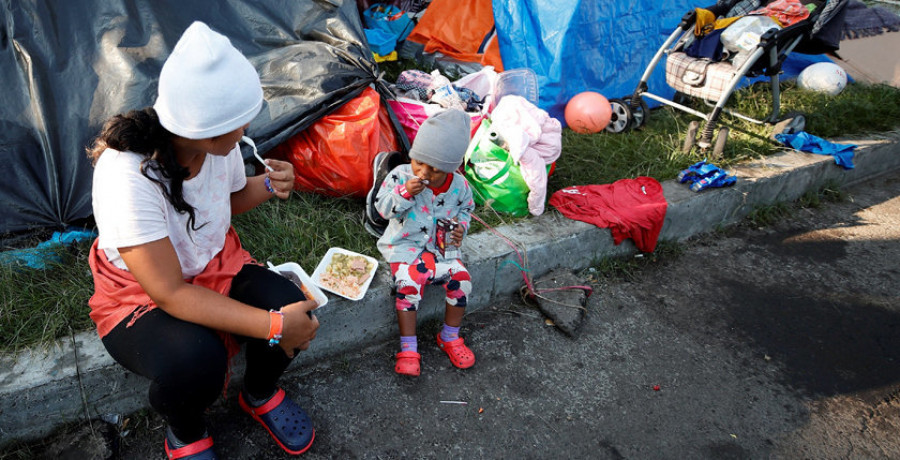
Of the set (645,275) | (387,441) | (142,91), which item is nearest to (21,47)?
(142,91)

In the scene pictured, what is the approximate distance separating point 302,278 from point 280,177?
1.74 ft

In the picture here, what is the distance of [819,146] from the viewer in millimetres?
4574

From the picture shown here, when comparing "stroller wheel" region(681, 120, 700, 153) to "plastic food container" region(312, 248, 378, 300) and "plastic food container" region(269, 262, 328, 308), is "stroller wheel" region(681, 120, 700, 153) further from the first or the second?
"plastic food container" region(269, 262, 328, 308)

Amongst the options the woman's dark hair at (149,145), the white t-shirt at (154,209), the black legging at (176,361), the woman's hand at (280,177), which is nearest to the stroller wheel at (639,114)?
the woman's hand at (280,177)

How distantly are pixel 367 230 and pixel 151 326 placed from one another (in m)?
1.32

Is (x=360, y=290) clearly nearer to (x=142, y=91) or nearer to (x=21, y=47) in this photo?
(x=142, y=91)

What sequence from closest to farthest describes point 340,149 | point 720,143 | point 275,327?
point 275,327 < point 340,149 < point 720,143

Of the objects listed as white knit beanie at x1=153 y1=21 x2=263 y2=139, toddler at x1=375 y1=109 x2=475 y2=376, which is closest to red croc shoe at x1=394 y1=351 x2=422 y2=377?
toddler at x1=375 y1=109 x2=475 y2=376

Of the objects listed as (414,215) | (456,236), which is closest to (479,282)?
(456,236)

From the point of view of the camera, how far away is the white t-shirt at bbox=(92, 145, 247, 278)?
1.56 meters

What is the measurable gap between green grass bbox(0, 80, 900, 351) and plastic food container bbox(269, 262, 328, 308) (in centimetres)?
24

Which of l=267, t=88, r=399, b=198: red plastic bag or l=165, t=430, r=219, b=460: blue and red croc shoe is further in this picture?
l=267, t=88, r=399, b=198: red plastic bag

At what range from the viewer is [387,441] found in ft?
7.01

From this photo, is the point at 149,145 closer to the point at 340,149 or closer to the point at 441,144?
the point at 441,144
